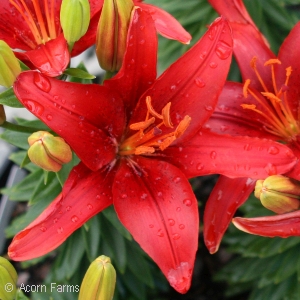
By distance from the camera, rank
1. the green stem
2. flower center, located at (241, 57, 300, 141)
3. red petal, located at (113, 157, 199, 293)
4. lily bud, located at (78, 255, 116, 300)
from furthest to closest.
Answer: flower center, located at (241, 57, 300, 141) < the green stem < red petal, located at (113, 157, 199, 293) < lily bud, located at (78, 255, 116, 300)

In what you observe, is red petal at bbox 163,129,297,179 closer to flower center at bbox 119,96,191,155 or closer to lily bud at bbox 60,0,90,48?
flower center at bbox 119,96,191,155

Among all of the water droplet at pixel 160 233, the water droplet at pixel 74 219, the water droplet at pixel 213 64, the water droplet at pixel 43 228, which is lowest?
the water droplet at pixel 160 233

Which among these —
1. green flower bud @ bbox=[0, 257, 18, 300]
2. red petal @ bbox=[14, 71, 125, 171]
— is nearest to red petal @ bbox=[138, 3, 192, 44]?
red petal @ bbox=[14, 71, 125, 171]

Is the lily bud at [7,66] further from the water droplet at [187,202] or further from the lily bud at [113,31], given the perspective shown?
the water droplet at [187,202]

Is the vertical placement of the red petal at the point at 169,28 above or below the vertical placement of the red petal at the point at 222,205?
above

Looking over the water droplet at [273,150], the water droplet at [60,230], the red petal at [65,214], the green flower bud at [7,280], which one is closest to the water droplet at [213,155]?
the water droplet at [273,150]

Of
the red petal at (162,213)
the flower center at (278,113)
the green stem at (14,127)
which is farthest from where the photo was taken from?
the flower center at (278,113)

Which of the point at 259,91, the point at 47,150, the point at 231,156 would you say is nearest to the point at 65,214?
the point at 47,150
